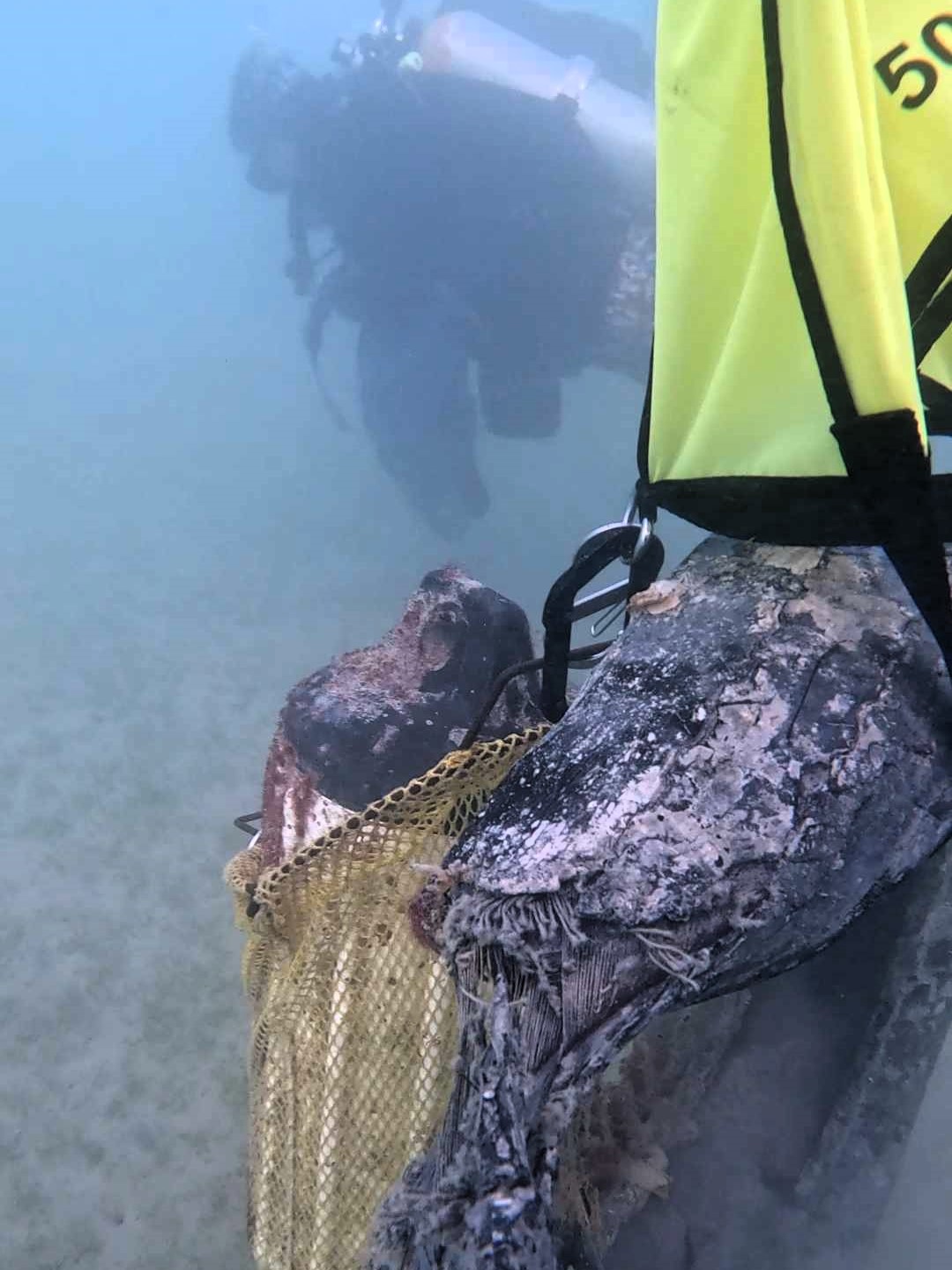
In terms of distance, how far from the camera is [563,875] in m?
0.92

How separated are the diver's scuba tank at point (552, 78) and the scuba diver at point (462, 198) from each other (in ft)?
0.04

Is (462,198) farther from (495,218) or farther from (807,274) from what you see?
(807,274)

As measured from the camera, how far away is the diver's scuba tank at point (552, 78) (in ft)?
16.2

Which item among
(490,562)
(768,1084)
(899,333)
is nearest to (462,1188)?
(899,333)

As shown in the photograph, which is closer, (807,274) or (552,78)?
(807,274)

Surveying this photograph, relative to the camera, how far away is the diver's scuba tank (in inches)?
194

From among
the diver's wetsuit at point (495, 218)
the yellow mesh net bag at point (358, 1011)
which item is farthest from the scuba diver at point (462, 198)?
the yellow mesh net bag at point (358, 1011)

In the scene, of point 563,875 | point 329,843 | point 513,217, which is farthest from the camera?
point 513,217

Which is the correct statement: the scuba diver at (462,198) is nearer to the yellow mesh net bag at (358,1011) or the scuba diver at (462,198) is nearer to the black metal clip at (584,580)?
the black metal clip at (584,580)

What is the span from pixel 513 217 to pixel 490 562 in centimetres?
254

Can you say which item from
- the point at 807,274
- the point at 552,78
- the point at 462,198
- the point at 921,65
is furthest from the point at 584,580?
the point at 552,78

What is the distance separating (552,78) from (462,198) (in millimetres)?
961

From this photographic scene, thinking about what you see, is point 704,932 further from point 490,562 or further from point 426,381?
point 490,562

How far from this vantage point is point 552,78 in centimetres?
521
